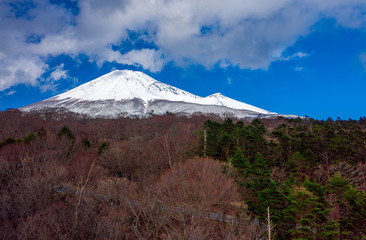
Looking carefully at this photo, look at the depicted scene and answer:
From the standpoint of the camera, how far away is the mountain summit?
117 metres

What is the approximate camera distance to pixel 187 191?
16.6 meters

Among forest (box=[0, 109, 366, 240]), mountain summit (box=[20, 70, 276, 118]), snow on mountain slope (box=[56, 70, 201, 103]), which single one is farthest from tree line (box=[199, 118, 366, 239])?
snow on mountain slope (box=[56, 70, 201, 103])

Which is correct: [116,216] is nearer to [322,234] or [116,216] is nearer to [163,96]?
[322,234]

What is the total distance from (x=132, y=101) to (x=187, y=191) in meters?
128

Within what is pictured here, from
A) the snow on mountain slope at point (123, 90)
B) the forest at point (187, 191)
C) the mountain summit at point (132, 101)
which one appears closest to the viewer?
the forest at point (187, 191)

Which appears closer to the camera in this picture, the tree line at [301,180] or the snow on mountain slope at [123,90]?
the tree line at [301,180]

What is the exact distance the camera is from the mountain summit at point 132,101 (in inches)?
4624

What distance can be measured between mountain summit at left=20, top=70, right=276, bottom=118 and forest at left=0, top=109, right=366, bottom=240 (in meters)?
63.0

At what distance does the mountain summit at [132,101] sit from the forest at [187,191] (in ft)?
207

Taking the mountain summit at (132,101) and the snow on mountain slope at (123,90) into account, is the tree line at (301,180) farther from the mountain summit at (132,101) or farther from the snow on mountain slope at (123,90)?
the snow on mountain slope at (123,90)

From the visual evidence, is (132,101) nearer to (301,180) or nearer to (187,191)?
(301,180)

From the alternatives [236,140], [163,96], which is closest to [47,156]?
[236,140]

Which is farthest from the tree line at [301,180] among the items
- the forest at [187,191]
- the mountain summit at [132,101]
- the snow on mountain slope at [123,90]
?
the snow on mountain slope at [123,90]

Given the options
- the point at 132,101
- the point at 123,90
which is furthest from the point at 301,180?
the point at 123,90
